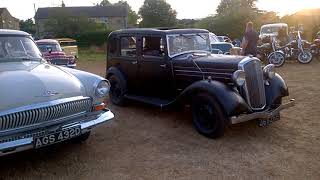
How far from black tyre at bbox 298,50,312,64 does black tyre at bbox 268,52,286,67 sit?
115cm

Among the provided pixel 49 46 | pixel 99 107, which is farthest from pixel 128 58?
pixel 49 46

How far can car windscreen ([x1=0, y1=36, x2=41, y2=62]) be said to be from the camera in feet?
16.8

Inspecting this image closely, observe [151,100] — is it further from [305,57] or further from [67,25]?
[67,25]

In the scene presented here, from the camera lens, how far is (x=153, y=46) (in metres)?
6.87

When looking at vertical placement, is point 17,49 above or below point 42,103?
above

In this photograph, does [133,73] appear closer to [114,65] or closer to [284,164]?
[114,65]

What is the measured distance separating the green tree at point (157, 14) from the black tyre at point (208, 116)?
4114 centimetres

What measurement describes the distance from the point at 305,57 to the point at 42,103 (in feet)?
44.0

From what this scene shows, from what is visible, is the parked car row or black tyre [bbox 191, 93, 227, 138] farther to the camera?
black tyre [bbox 191, 93, 227, 138]

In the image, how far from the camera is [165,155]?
489cm

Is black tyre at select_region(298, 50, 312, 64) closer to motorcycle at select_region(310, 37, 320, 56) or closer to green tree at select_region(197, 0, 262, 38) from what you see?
motorcycle at select_region(310, 37, 320, 56)

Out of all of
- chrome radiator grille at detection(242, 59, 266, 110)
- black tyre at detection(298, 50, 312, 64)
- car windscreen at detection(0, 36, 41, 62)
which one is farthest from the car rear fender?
black tyre at detection(298, 50, 312, 64)

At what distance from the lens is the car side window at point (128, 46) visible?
286 inches

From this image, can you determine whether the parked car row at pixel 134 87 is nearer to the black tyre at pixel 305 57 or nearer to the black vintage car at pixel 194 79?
the black vintage car at pixel 194 79
